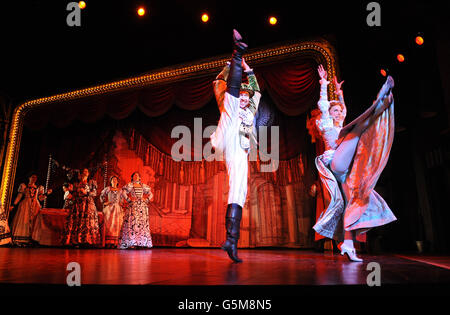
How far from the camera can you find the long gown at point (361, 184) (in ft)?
8.99

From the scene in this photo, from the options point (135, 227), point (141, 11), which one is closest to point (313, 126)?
point (141, 11)

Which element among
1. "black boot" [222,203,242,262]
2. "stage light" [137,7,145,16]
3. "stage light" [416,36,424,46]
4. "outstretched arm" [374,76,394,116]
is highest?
"stage light" [137,7,145,16]

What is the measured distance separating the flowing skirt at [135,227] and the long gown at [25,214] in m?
3.13

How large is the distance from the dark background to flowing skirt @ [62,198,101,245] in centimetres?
334

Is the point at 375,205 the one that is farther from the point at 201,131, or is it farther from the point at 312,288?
the point at 201,131

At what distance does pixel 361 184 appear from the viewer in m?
2.84

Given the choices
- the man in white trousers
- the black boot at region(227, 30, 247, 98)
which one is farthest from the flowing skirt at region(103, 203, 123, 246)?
the black boot at region(227, 30, 247, 98)

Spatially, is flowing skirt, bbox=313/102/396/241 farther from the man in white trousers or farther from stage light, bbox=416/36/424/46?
stage light, bbox=416/36/424/46

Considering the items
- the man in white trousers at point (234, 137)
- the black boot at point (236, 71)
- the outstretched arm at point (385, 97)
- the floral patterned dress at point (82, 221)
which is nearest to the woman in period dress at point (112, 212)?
the floral patterned dress at point (82, 221)

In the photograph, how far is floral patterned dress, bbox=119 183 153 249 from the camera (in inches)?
236

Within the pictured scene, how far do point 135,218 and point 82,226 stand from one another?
4.48 feet

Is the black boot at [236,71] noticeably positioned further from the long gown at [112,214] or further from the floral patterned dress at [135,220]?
the long gown at [112,214]

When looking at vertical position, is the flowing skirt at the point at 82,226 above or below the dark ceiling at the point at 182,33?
below
